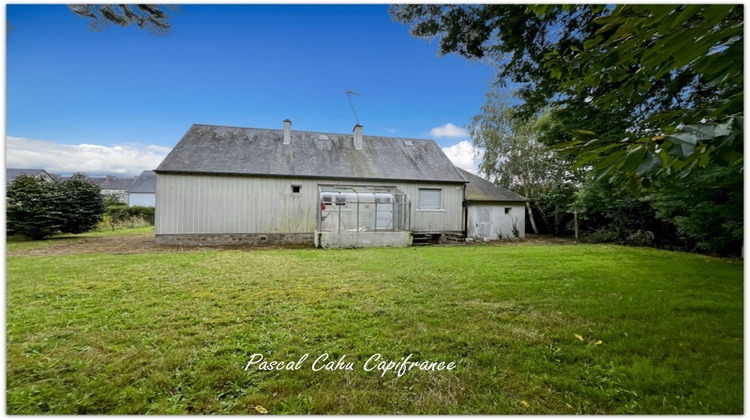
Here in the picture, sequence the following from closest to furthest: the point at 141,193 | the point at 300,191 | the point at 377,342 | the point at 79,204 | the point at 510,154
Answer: the point at 377,342, the point at 300,191, the point at 79,204, the point at 510,154, the point at 141,193

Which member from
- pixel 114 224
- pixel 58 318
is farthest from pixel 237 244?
pixel 114 224

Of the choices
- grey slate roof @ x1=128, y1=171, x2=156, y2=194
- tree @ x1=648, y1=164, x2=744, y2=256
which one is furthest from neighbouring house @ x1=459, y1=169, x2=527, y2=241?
grey slate roof @ x1=128, y1=171, x2=156, y2=194

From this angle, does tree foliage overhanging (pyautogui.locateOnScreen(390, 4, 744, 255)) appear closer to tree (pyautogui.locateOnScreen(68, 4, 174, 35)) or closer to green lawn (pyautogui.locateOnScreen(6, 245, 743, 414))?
green lawn (pyautogui.locateOnScreen(6, 245, 743, 414))

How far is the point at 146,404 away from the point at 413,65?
4.48 meters

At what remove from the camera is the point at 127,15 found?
2469 millimetres

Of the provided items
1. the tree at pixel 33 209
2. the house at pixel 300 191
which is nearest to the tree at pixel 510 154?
the house at pixel 300 191

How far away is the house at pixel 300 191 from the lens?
33.4ft

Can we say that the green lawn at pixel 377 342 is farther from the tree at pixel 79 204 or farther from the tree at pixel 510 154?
the tree at pixel 510 154

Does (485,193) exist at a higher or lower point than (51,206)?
higher

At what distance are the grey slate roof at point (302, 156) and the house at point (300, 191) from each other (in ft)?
0.11

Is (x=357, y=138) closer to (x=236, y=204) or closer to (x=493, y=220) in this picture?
(x=236, y=204)

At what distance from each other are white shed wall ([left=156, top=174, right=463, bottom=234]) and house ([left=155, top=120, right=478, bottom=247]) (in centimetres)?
3

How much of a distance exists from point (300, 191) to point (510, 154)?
462 inches

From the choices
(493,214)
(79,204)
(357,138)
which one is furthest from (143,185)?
(493,214)
